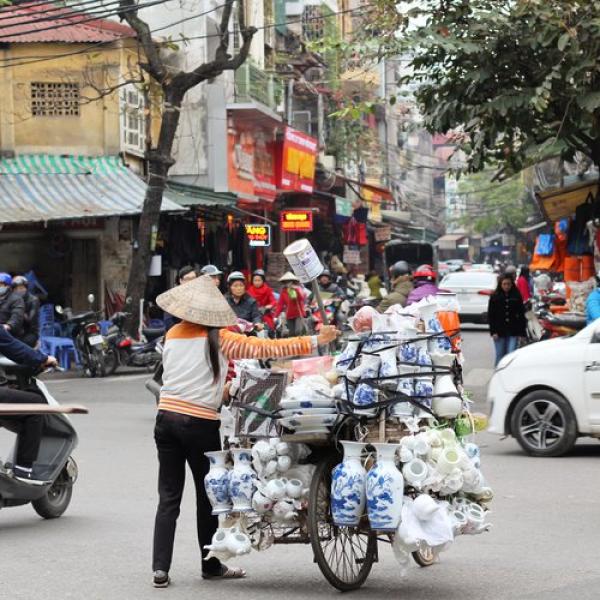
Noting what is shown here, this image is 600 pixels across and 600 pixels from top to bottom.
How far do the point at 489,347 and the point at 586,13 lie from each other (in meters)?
16.7

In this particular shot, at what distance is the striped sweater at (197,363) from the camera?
7504 mm

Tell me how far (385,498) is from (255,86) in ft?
104

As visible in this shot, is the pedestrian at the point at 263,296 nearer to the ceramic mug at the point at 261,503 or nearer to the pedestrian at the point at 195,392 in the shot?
the pedestrian at the point at 195,392

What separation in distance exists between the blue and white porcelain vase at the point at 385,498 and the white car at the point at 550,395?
6.65m

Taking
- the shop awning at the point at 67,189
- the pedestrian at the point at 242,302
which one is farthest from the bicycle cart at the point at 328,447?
the shop awning at the point at 67,189

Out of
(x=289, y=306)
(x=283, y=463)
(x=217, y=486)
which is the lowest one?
(x=217, y=486)

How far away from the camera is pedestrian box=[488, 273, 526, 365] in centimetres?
2075

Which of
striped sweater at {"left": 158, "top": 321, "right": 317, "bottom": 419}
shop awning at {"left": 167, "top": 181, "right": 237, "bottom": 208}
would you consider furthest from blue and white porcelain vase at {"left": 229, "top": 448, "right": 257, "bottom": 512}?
shop awning at {"left": 167, "top": 181, "right": 237, "bottom": 208}

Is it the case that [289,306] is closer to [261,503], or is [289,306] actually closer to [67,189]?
[67,189]

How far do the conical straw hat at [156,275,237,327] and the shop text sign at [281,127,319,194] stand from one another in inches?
1330

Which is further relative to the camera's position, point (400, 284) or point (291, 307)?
point (291, 307)

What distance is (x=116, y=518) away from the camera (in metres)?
9.98

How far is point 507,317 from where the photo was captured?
68.1 ft

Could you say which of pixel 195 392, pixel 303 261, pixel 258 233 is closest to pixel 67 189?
pixel 258 233
